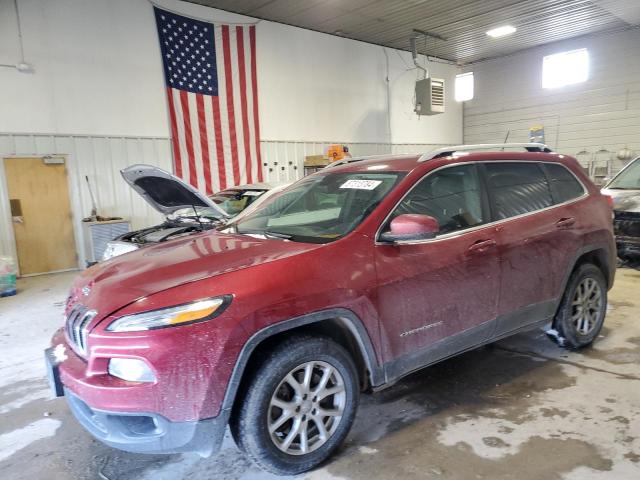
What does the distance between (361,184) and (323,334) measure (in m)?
1.03

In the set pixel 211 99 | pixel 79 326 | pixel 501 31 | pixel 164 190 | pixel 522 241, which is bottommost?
pixel 79 326

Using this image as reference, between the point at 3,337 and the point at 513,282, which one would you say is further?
the point at 3,337

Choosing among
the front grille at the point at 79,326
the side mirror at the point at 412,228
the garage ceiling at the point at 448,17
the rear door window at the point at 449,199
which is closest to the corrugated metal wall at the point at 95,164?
the garage ceiling at the point at 448,17

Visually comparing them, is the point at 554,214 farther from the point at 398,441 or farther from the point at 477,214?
the point at 398,441

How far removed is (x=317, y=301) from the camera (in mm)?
2111

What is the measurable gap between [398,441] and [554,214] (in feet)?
6.35

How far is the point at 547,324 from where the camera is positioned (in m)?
3.37

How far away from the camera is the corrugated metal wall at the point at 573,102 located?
12.0m

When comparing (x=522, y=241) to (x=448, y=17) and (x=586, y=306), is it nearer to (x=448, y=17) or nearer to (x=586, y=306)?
(x=586, y=306)

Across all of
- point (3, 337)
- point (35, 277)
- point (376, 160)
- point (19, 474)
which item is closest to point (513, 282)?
point (376, 160)

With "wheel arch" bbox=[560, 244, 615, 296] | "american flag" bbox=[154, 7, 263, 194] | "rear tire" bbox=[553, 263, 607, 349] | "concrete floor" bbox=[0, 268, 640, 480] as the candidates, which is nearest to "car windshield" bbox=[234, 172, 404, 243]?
"concrete floor" bbox=[0, 268, 640, 480]

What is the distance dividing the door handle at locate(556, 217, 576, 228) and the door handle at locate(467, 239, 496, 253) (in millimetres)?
754

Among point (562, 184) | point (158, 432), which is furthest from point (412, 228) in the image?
point (562, 184)

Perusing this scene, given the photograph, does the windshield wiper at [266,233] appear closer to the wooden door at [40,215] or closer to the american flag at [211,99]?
the wooden door at [40,215]
